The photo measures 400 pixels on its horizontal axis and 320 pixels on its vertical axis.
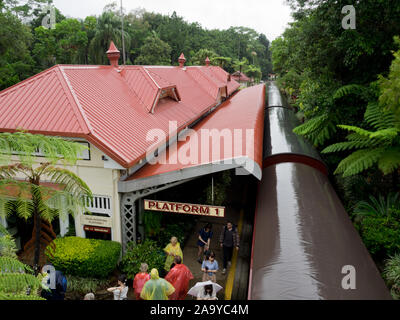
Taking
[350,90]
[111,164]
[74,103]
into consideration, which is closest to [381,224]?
[350,90]

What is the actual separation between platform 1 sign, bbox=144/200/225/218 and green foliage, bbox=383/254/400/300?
4.63 metres

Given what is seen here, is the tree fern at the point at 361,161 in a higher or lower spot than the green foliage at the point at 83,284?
higher

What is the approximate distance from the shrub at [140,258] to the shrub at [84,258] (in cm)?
35

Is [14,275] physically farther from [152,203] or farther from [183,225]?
[183,225]

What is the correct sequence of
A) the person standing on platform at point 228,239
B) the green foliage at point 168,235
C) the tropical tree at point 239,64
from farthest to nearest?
the tropical tree at point 239,64
the green foliage at point 168,235
the person standing on platform at point 228,239

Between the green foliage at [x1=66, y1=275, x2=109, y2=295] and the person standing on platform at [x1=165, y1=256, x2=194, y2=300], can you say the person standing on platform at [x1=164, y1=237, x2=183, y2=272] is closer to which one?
the person standing on platform at [x1=165, y1=256, x2=194, y2=300]

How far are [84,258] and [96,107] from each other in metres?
5.22

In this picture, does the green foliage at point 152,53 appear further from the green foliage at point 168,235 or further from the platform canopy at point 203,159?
the green foliage at point 168,235

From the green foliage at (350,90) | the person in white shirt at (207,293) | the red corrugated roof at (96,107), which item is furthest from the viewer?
the green foliage at (350,90)

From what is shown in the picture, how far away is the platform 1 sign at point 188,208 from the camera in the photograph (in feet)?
31.7

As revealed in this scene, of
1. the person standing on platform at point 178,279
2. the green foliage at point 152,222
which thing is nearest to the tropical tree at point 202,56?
the green foliage at point 152,222

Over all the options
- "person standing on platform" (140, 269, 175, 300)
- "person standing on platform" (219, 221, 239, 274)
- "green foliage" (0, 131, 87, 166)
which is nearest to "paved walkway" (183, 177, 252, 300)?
"person standing on platform" (219, 221, 239, 274)
